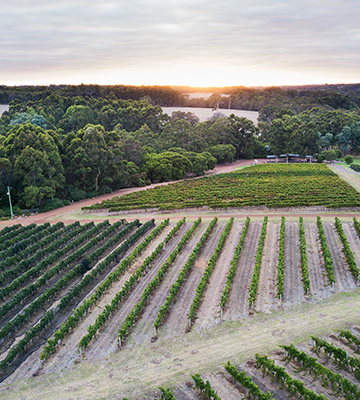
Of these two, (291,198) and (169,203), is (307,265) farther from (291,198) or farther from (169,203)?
(169,203)

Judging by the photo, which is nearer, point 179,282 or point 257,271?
point 179,282

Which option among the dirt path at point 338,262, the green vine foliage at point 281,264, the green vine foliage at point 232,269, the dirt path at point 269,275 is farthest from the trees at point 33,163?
the dirt path at point 338,262

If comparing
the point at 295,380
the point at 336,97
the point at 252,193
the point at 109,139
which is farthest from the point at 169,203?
the point at 336,97

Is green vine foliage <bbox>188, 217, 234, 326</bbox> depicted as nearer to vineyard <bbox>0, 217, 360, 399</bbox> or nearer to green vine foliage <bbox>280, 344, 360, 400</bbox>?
vineyard <bbox>0, 217, 360, 399</bbox>

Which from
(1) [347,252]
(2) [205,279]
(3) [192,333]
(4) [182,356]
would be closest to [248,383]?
(4) [182,356]

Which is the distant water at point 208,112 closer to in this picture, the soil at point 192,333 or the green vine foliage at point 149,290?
the green vine foliage at point 149,290

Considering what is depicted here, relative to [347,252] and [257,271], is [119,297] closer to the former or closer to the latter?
[257,271]
